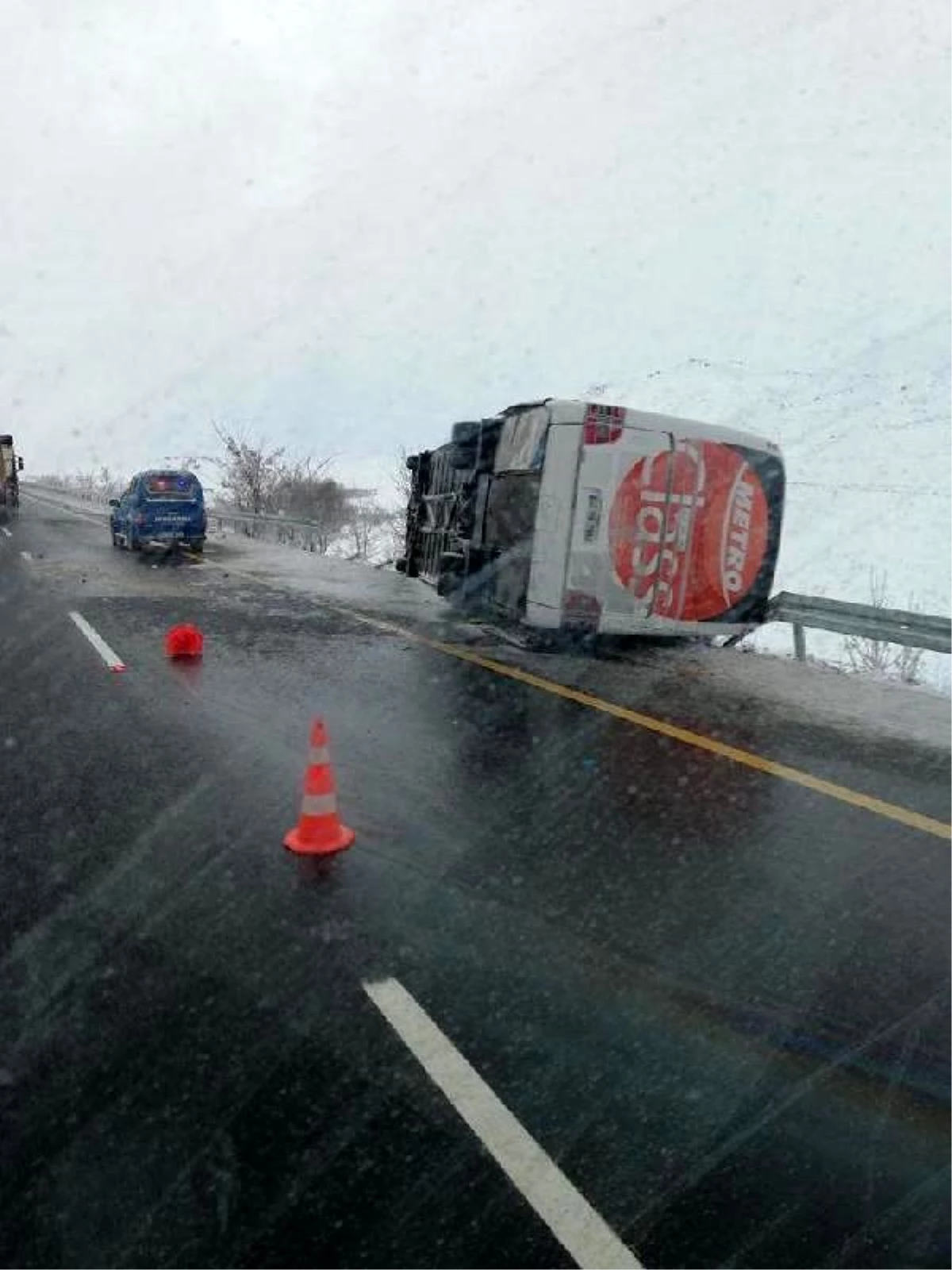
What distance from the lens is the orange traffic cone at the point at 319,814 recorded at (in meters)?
4.66

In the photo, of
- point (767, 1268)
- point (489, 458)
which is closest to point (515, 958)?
point (767, 1268)

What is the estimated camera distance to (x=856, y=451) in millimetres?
49031

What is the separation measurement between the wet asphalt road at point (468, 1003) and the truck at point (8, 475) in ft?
119

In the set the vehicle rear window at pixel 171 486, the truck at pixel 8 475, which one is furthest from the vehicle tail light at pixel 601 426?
the truck at pixel 8 475

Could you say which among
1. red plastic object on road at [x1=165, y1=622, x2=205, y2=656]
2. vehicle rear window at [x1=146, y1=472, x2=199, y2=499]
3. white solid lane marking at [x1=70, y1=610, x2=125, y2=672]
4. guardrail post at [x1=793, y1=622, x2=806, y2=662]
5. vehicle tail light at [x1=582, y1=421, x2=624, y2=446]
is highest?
vehicle tail light at [x1=582, y1=421, x2=624, y2=446]

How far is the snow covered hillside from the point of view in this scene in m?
28.0

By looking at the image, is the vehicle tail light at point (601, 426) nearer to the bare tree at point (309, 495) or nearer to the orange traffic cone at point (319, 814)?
the orange traffic cone at point (319, 814)

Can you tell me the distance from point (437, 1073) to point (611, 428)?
7293mm

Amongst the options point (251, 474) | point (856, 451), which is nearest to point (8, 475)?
point (251, 474)

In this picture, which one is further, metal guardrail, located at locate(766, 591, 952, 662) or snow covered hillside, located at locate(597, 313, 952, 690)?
snow covered hillside, located at locate(597, 313, 952, 690)

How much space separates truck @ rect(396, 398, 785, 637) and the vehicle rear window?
46.1 ft

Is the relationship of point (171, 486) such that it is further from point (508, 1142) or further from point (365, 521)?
point (508, 1142)

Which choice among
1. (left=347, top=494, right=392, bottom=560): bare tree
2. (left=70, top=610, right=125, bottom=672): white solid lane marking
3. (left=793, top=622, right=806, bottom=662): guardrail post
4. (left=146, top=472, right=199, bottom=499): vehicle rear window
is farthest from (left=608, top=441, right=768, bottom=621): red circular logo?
(left=347, top=494, right=392, bottom=560): bare tree

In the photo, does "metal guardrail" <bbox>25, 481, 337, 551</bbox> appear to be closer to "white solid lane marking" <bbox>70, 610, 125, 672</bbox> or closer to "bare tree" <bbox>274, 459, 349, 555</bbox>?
"bare tree" <bbox>274, 459, 349, 555</bbox>
